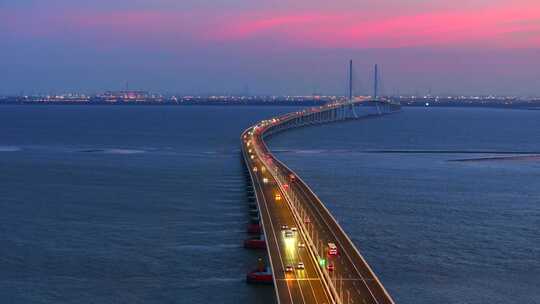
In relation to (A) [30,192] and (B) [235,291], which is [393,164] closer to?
(A) [30,192]

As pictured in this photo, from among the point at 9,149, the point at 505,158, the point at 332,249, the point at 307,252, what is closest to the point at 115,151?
the point at 9,149

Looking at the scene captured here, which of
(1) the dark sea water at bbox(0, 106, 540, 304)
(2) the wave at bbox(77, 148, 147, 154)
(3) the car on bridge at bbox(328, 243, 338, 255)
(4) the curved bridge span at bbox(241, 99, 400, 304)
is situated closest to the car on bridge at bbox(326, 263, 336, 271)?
(4) the curved bridge span at bbox(241, 99, 400, 304)

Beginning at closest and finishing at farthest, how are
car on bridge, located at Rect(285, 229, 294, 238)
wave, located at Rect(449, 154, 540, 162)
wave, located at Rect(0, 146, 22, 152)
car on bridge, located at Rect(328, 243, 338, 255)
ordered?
car on bridge, located at Rect(328, 243, 338, 255), car on bridge, located at Rect(285, 229, 294, 238), wave, located at Rect(449, 154, 540, 162), wave, located at Rect(0, 146, 22, 152)

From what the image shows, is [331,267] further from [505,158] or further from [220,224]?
[505,158]

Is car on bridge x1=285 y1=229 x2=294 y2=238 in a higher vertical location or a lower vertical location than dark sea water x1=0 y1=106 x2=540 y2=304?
higher

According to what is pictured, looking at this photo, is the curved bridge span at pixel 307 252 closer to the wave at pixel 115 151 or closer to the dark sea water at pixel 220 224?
the dark sea water at pixel 220 224

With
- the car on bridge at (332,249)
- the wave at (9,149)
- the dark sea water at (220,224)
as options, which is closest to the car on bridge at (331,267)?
the car on bridge at (332,249)

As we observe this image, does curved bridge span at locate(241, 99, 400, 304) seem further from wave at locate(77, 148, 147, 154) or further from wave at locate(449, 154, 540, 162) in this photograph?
wave at locate(77, 148, 147, 154)
